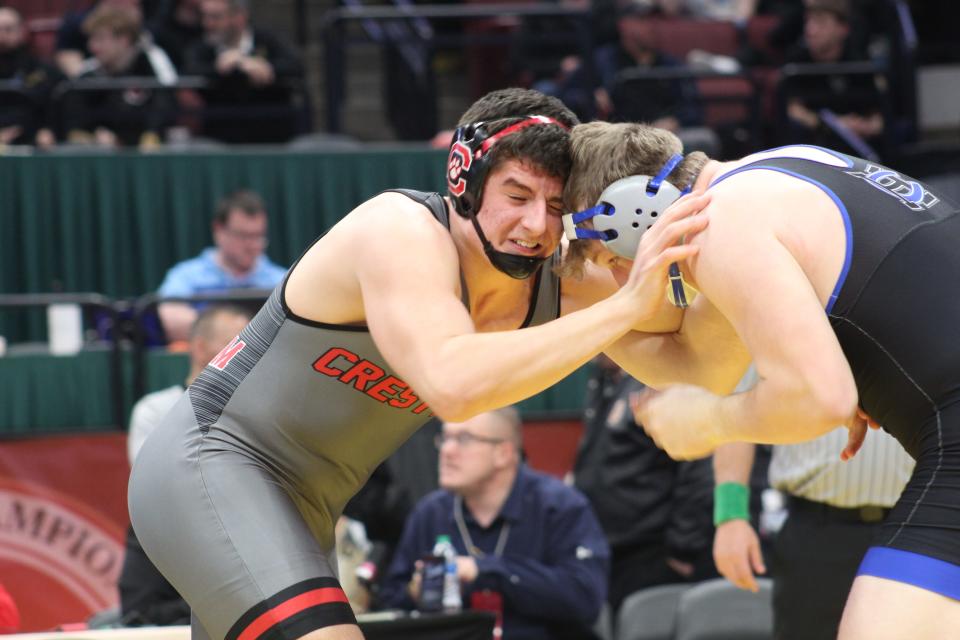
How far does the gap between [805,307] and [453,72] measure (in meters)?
9.85

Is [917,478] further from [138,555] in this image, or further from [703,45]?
[703,45]

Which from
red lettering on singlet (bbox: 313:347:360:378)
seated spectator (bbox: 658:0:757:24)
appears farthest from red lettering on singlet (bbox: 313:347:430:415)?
seated spectator (bbox: 658:0:757:24)

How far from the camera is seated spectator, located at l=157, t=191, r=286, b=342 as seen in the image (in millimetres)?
7586

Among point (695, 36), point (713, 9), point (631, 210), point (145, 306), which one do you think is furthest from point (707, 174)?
point (713, 9)

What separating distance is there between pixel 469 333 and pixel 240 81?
6661mm

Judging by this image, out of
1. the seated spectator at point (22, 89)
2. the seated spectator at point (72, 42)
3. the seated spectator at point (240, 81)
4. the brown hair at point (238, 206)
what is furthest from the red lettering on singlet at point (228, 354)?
the seated spectator at point (72, 42)

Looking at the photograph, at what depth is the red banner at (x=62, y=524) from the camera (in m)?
6.46

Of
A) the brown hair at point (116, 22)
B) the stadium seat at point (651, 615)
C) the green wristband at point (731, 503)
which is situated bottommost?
the stadium seat at point (651, 615)

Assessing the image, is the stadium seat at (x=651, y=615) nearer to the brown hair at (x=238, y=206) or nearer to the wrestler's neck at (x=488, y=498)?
the wrestler's neck at (x=488, y=498)

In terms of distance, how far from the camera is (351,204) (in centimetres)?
830

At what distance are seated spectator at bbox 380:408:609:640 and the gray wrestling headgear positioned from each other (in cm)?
247

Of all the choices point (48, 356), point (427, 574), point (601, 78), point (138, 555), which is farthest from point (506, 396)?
point (601, 78)

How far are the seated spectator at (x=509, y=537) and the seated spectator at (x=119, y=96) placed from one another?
389 centimetres

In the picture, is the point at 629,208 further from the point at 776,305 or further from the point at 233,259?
the point at 233,259
